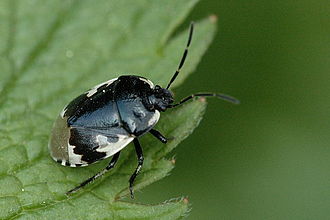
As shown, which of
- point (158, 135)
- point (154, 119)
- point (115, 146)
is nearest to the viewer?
point (115, 146)

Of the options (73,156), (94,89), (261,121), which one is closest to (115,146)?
(73,156)

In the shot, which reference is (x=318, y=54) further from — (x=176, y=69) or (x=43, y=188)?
(x=43, y=188)

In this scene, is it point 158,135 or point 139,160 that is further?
point 158,135

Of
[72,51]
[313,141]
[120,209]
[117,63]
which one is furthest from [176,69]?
[313,141]

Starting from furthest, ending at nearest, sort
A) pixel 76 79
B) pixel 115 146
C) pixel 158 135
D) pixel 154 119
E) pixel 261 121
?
pixel 261 121
pixel 76 79
pixel 158 135
pixel 154 119
pixel 115 146

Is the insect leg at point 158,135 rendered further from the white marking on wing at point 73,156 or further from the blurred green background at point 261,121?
the blurred green background at point 261,121

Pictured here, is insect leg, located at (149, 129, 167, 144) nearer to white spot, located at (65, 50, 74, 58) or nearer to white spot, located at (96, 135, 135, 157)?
white spot, located at (96, 135, 135, 157)

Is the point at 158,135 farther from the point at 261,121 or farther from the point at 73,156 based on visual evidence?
the point at 261,121
